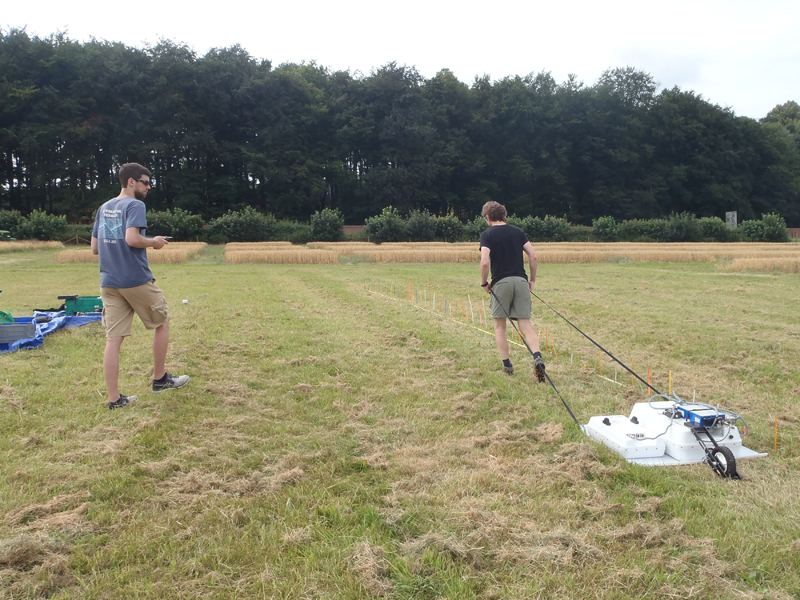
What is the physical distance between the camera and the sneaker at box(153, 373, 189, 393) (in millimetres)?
5407

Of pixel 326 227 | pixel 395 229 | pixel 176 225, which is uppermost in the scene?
pixel 176 225

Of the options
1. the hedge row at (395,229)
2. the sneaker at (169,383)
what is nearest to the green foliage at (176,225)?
the hedge row at (395,229)

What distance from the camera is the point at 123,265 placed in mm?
4879

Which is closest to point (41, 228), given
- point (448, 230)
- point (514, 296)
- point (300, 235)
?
point (300, 235)

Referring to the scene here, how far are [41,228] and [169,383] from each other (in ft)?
141

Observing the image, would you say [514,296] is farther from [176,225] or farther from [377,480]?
[176,225]

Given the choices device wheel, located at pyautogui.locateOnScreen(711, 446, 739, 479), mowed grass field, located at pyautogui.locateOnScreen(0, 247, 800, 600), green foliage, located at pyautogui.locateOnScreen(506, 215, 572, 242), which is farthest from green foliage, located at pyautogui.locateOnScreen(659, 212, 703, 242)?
device wheel, located at pyautogui.locateOnScreen(711, 446, 739, 479)

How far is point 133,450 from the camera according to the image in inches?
157

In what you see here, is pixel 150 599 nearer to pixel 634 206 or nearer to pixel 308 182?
pixel 308 182

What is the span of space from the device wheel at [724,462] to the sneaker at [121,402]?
4714 millimetres

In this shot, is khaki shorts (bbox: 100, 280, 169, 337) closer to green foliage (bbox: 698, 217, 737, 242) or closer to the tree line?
green foliage (bbox: 698, 217, 737, 242)

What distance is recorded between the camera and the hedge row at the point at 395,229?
136 feet

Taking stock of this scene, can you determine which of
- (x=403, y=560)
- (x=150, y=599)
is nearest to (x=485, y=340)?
(x=403, y=560)

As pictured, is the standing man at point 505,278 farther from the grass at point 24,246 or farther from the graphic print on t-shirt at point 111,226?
the grass at point 24,246
